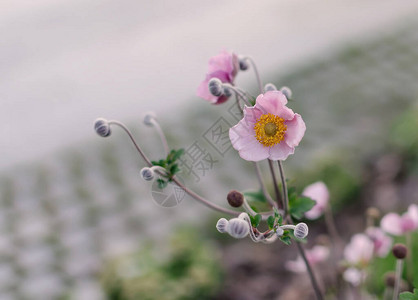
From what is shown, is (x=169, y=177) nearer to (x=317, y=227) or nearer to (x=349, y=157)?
(x=317, y=227)

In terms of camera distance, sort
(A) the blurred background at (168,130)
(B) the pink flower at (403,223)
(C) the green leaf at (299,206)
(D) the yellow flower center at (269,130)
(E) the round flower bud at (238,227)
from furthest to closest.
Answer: (A) the blurred background at (168,130), (B) the pink flower at (403,223), (C) the green leaf at (299,206), (D) the yellow flower center at (269,130), (E) the round flower bud at (238,227)

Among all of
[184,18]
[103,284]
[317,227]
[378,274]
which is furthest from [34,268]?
[184,18]

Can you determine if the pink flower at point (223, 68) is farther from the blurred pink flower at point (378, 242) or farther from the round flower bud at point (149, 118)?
the blurred pink flower at point (378, 242)

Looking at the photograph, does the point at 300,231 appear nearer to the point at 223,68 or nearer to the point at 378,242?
the point at 223,68

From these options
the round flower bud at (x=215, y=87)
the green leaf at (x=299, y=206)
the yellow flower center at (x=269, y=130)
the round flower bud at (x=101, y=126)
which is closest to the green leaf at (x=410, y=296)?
the green leaf at (x=299, y=206)

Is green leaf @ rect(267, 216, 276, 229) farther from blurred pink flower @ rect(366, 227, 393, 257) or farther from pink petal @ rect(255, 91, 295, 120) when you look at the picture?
blurred pink flower @ rect(366, 227, 393, 257)

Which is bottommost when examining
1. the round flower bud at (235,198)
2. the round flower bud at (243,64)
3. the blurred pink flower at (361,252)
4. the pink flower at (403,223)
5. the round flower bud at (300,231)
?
the blurred pink flower at (361,252)
